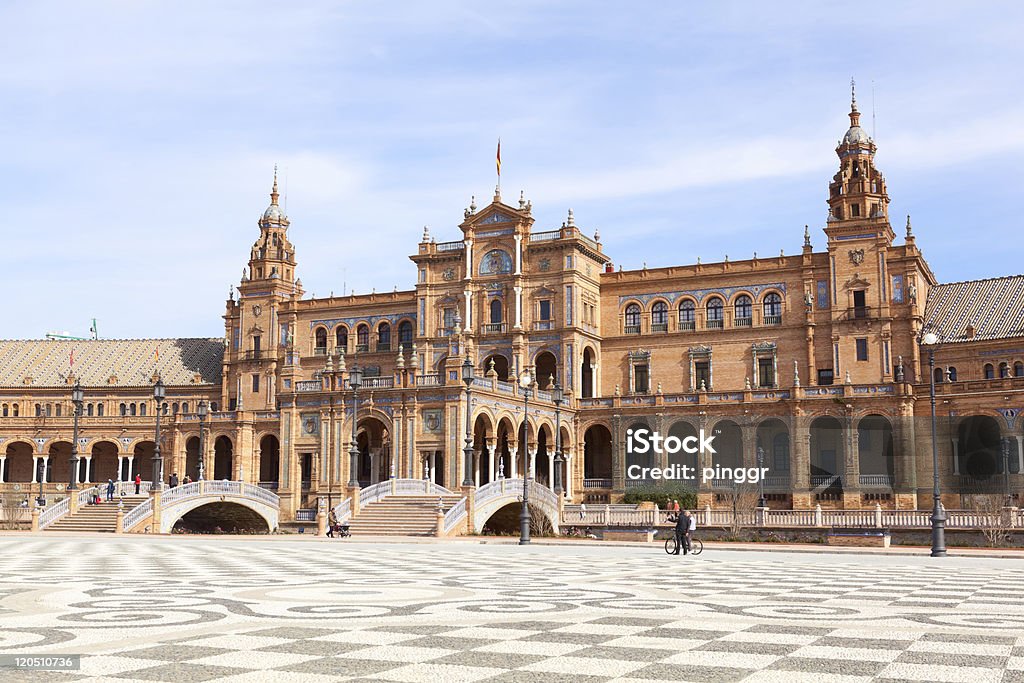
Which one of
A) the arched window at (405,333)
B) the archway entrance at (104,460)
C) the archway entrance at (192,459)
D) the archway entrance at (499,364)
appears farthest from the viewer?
the archway entrance at (104,460)

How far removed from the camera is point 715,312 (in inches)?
2940

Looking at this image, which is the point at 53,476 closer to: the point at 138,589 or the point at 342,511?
the point at 342,511

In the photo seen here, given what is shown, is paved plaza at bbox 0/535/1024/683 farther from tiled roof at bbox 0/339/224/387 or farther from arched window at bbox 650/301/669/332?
tiled roof at bbox 0/339/224/387

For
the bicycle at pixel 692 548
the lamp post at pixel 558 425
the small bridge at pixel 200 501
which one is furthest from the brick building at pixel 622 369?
the bicycle at pixel 692 548

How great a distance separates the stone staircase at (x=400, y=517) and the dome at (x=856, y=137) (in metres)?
39.0

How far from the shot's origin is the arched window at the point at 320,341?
85000 mm

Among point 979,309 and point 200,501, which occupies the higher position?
point 979,309

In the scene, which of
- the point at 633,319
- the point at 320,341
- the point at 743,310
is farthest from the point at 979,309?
the point at 320,341

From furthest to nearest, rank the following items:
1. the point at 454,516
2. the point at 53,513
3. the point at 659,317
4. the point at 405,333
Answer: the point at 405,333
the point at 659,317
the point at 53,513
the point at 454,516

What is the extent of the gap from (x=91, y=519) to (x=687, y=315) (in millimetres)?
41407

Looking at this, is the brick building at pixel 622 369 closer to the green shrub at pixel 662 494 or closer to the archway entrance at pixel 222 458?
the archway entrance at pixel 222 458

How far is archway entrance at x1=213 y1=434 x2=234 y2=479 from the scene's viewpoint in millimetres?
83312

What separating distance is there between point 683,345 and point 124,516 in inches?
1555

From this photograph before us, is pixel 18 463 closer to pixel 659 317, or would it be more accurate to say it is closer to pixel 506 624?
pixel 659 317
